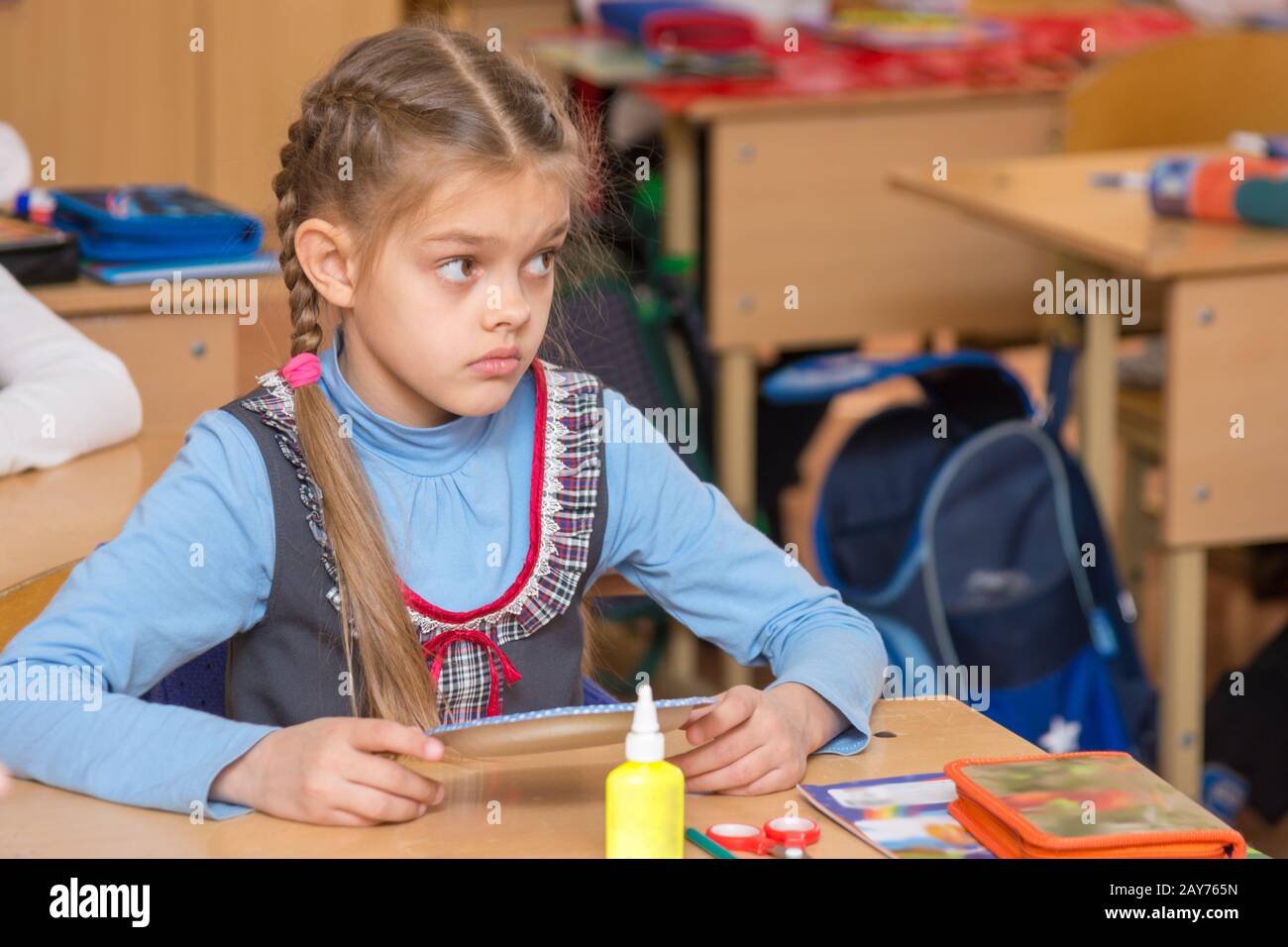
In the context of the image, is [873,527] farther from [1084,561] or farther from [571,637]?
[571,637]

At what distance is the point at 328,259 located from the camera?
50.0 inches

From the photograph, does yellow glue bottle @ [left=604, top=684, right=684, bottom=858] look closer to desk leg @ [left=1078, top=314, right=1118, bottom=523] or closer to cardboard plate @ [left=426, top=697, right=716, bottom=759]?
cardboard plate @ [left=426, top=697, right=716, bottom=759]

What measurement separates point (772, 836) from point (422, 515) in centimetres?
43

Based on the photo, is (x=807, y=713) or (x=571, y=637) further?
(x=571, y=637)

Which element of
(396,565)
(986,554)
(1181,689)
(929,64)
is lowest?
(1181,689)

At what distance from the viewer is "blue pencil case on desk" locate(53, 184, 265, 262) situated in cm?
208

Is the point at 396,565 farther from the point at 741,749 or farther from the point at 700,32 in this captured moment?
the point at 700,32

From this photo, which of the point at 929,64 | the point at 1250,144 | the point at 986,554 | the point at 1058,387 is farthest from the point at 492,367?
the point at 929,64

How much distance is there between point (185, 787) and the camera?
3.22 ft

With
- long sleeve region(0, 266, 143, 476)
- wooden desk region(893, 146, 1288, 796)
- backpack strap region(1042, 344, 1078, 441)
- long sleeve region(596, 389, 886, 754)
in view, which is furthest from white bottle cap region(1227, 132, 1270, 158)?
long sleeve region(0, 266, 143, 476)

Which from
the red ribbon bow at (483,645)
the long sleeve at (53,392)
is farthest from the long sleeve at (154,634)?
the long sleeve at (53,392)

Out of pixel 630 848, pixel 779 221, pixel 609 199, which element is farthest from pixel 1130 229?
pixel 630 848
